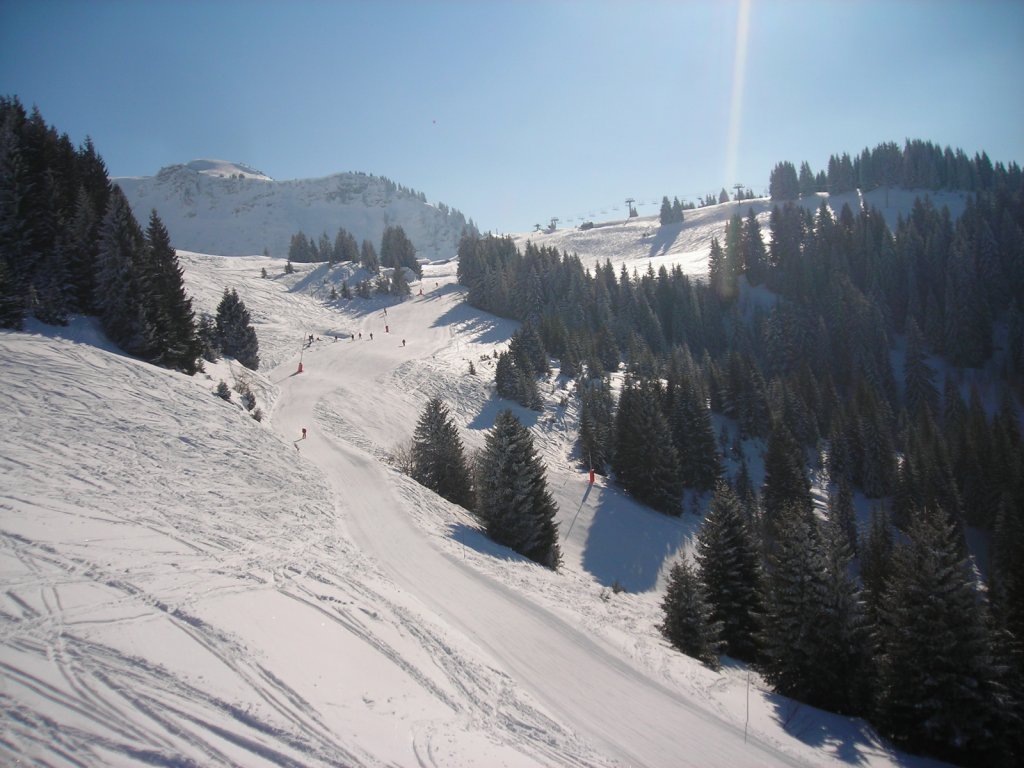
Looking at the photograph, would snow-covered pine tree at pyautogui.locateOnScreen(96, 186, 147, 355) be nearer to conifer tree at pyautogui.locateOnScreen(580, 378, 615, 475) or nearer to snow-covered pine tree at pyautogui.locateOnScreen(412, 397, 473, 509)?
snow-covered pine tree at pyautogui.locateOnScreen(412, 397, 473, 509)

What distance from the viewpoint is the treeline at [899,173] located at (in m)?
140

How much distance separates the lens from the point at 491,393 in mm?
52438

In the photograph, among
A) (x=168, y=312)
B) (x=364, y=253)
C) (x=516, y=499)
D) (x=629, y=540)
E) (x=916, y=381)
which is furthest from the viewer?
(x=364, y=253)

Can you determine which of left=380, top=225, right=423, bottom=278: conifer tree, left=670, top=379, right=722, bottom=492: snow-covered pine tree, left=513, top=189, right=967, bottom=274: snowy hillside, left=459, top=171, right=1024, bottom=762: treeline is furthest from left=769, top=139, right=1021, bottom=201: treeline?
left=670, top=379, right=722, bottom=492: snow-covered pine tree

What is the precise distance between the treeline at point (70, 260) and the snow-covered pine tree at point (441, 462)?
13.9 meters

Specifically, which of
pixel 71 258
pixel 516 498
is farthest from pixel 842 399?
pixel 71 258

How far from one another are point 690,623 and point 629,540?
66.8 ft

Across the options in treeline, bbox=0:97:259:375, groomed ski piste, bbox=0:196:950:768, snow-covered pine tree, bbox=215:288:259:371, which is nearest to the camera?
groomed ski piste, bbox=0:196:950:768

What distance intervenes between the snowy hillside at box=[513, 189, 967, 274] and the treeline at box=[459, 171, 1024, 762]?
18.7 m

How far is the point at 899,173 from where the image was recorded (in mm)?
148375

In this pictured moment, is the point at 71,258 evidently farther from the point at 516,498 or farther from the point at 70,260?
the point at 516,498

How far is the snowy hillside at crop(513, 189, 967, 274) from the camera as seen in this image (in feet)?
444

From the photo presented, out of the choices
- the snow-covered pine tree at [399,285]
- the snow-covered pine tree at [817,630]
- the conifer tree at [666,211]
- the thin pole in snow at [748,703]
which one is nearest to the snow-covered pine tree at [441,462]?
the thin pole in snow at [748,703]

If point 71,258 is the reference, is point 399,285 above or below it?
above
